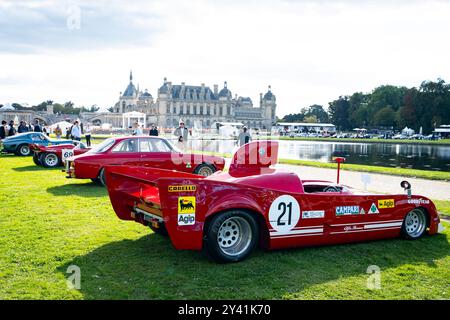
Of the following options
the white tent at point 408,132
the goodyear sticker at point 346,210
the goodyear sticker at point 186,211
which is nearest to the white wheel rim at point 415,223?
the goodyear sticker at point 346,210

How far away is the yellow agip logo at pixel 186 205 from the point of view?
5.41m

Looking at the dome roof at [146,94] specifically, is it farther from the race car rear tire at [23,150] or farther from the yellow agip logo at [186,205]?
the yellow agip logo at [186,205]

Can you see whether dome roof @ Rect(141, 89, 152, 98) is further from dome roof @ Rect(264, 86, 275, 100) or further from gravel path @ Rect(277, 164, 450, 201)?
gravel path @ Rect(277, 164, 450, 201)

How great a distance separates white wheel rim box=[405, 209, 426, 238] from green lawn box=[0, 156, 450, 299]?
0.16 m

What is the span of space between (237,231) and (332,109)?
14460cm

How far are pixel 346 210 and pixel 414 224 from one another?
1.78 m

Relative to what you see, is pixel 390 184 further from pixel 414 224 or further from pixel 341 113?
pixel 341 113

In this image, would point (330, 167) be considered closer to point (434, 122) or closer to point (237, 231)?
point (237, 231)

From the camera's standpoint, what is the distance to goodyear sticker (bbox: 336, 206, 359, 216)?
6494 millimetres
